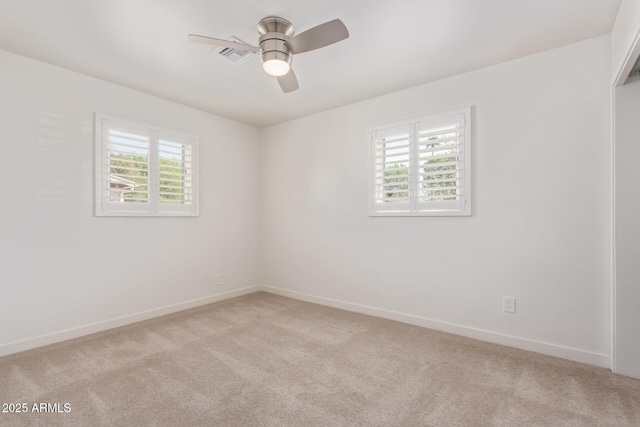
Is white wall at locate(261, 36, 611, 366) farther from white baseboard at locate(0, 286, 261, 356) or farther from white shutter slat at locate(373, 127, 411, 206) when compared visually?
white baseboard at locate(0, 286, 261, 356)

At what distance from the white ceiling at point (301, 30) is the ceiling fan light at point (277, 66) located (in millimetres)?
320

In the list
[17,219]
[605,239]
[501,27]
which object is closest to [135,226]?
Result: [17,219]

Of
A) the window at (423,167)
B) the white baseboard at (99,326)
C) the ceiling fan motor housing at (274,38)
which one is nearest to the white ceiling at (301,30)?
the ceiling fan motor housing at (274,38)

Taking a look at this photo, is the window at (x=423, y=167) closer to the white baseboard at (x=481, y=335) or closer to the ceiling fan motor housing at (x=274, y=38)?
the white baseboard at (x=481, y=335)

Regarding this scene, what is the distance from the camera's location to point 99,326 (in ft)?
9.87

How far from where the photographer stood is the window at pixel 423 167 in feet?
9.56

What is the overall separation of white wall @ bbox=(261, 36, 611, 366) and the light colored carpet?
32 cm

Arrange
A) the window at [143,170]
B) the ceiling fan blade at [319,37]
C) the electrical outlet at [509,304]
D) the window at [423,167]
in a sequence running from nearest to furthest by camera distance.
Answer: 1. the ceiling fan blade at [319,37]
2. the electrical outlet at [509,304]
3. the window at [423,167]
4. the window at [143,170]

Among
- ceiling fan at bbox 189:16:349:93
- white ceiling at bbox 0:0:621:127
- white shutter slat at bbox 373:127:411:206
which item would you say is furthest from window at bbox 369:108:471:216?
ceiling fan at bbox 189:16:349:93

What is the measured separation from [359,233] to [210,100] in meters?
2.26

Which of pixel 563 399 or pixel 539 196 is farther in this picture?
pixel 539 196

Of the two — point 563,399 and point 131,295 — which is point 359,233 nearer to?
point 563,399

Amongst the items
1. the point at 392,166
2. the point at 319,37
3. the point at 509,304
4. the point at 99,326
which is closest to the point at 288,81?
the point at 319,37

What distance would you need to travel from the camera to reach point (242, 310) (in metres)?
3.71
